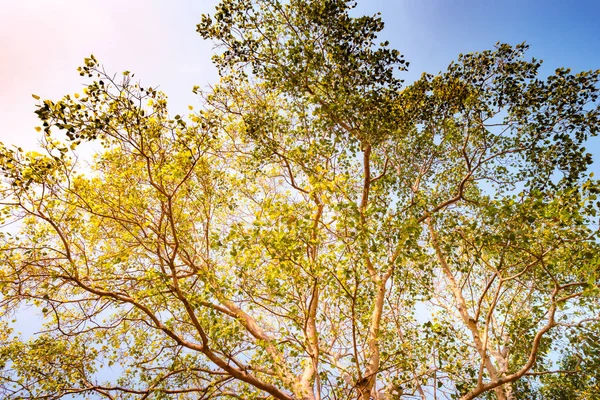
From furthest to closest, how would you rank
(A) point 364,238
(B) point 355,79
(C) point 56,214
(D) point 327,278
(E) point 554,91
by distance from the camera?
(B) point 355,79 < (E) point 554,91 < (C) point 56,214 < (D) point 327,278 < (A) point 364,238

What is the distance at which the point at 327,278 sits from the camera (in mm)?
4789

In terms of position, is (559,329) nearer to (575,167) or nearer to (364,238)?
(575,167)

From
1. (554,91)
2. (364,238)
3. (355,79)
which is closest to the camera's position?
(364,238)

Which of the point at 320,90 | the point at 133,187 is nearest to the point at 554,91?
the point at 320,90

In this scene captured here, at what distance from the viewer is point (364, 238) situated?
420 cm

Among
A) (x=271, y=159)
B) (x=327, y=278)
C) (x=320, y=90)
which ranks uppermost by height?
(x=320, y=90)

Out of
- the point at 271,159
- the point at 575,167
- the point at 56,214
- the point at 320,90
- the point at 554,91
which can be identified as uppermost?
the point at 320,90

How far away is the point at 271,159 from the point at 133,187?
3180 millimetres

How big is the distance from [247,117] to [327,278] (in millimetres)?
4238

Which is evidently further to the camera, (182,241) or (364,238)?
(182,241)

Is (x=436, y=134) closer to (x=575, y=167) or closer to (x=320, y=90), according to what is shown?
(x=575, y=167)

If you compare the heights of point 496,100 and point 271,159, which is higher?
point 496,100

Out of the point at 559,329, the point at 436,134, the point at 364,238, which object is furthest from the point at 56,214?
the point at 559,329

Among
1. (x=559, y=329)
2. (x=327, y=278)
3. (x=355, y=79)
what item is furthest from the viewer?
(x=559, y=329)
